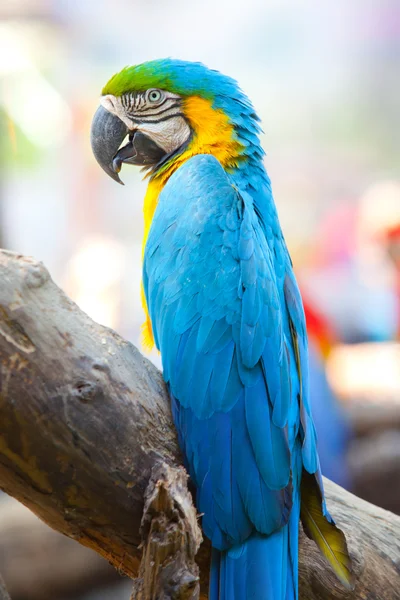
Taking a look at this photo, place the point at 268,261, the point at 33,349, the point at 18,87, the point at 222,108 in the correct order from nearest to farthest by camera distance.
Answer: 1. the point at 33,349
2. the point at 268,261
3. the point at 222,108
4. the point at 18,87

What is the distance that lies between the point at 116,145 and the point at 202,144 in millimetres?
204

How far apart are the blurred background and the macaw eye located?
4.87ft

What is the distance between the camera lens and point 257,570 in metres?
0.95

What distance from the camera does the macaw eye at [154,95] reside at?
4.45ft

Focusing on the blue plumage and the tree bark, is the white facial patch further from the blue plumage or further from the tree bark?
the tree bark

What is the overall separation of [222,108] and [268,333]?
53 cm

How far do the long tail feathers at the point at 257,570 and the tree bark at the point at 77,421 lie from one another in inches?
2.5

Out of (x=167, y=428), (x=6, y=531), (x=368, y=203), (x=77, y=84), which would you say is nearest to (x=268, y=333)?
(x=167, y=428)

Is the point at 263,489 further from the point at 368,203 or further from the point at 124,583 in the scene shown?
the point at 368,203

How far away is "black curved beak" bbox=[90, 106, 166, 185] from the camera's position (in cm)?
140

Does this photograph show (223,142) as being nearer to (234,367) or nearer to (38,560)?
(234,367)

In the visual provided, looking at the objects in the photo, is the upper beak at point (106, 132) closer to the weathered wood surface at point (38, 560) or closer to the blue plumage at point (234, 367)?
the blue plumage at point (234, 367)

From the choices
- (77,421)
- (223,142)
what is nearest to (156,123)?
(223,142)

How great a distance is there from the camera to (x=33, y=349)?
845mm
